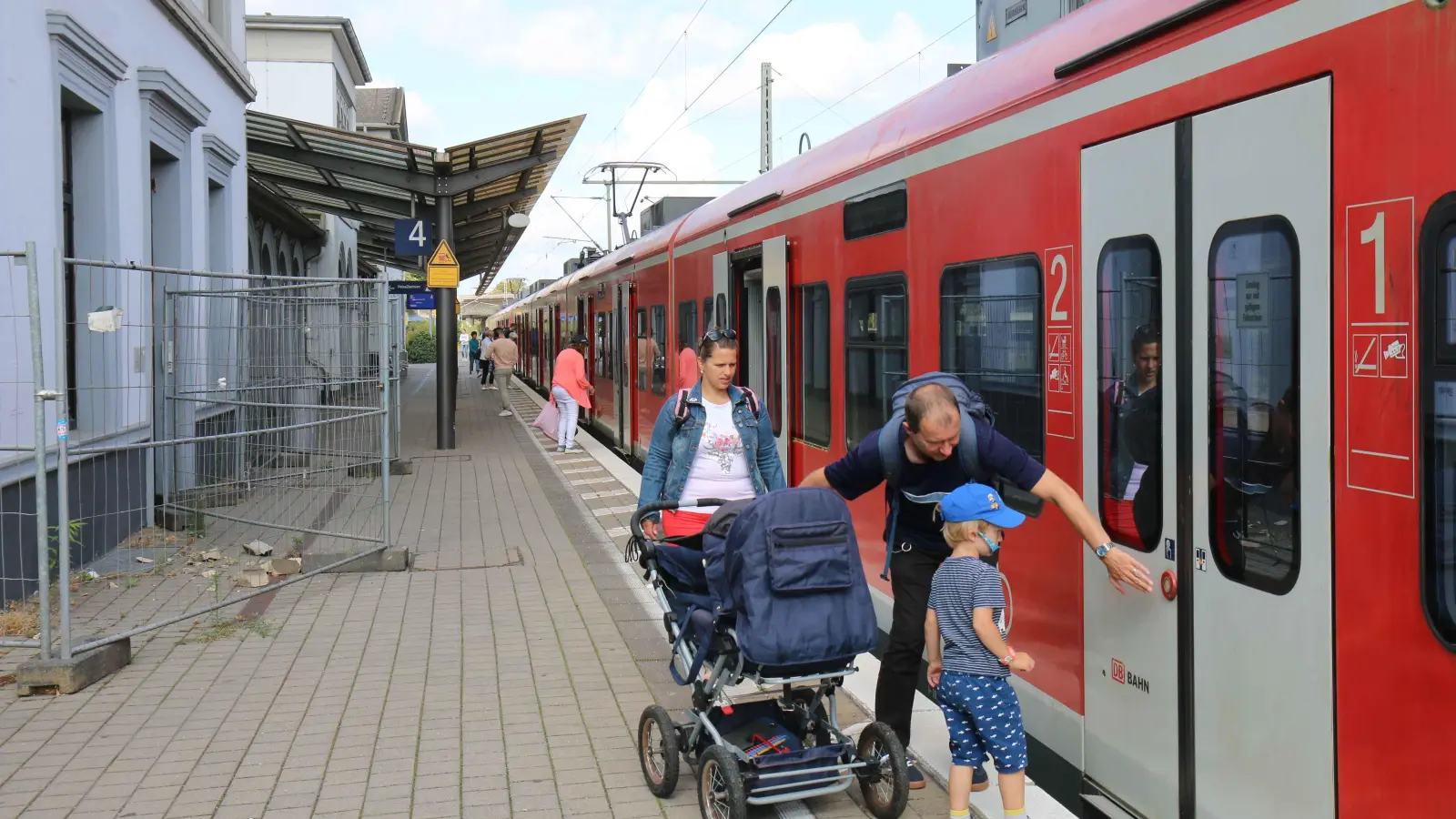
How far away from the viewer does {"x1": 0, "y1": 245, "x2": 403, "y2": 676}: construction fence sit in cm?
765

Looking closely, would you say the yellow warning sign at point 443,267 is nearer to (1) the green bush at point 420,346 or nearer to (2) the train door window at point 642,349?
(2) the train door window at point 642,349

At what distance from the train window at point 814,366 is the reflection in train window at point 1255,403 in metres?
4.10

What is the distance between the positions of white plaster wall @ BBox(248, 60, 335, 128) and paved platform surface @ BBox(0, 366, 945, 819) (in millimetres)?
32049

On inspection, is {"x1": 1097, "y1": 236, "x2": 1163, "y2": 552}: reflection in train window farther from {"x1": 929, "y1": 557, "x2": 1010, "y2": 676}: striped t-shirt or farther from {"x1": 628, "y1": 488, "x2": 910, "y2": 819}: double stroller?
{"x1": 628, "y1": 488, "x2": 910, "y2": 819}: double stroller

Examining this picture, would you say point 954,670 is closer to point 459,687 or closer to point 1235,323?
point 1235,323

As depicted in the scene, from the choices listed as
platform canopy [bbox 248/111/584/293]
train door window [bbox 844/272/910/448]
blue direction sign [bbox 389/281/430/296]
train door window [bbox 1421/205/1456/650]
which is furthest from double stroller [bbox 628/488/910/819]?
blue direction sign [bbox 389/281/430/296]

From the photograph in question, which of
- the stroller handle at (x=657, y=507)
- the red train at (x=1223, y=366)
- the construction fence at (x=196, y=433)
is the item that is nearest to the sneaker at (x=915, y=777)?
the red train at (x=1223, y=366)

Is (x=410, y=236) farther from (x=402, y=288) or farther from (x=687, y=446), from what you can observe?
(x=687, y=446)

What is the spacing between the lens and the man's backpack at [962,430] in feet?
13.9

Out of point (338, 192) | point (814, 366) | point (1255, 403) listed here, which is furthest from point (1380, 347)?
point (338, 192)

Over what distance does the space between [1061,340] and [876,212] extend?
228 cm

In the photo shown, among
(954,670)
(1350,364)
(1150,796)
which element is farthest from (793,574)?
(1350,364)

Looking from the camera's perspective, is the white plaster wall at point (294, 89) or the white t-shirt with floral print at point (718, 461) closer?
the white t-shirt with floral print at point (718, 461)

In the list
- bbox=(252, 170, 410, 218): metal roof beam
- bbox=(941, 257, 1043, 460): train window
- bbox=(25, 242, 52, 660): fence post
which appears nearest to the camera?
bbox=(941, 257, 1043, 460): train window
